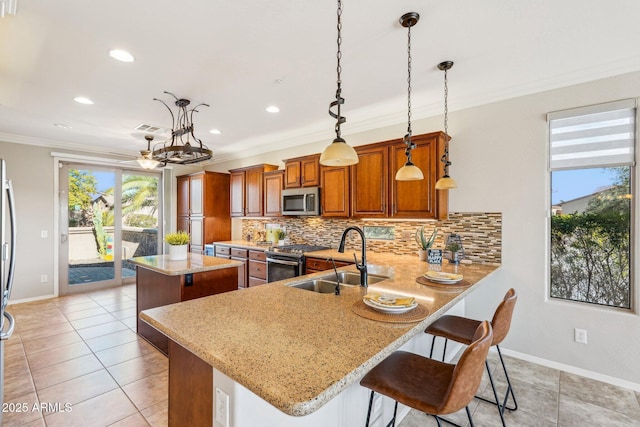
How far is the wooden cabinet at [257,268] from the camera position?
4660 mm

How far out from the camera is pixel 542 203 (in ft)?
9.43

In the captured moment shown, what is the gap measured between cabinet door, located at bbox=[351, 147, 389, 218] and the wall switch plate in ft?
9.03

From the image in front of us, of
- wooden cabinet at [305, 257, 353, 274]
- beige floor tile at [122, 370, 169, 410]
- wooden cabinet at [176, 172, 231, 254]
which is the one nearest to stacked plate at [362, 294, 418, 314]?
beige floor tile at [122, 370, 169, 410]

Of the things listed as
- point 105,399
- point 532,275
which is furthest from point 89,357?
point 532,275

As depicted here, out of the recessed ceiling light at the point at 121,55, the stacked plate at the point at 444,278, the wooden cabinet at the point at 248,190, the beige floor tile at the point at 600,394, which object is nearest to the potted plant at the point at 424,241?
the stacked plate at the point at 444,278

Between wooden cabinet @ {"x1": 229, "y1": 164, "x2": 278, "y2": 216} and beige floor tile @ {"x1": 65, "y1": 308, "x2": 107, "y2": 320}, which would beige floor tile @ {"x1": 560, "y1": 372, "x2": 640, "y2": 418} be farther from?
beige floor tile @ {"x1": 65, "y1": 308, "x2": 107, "y2": 320}

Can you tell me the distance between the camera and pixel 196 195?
19.5 ft

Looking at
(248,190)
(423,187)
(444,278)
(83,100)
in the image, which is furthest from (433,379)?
(248,190)

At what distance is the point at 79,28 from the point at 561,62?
12.3 feet

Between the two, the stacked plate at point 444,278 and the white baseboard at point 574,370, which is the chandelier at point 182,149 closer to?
the stacked plate at point 444,278

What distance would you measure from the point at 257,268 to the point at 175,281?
6.13 ft

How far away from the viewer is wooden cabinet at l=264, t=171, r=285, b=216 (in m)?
4.94

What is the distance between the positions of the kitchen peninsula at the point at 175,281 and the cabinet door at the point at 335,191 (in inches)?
59.9

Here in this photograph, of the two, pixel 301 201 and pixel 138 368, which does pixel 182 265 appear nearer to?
pixel 138 368
